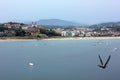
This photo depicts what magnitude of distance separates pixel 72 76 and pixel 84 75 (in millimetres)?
1066

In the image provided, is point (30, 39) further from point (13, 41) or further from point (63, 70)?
point (63, 70)

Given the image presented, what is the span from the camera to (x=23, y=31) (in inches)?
3809

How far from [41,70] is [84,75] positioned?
16.2ft

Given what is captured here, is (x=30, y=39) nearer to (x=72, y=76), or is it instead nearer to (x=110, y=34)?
(x=110, y=34)

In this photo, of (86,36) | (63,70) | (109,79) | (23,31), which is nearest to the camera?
(109,79)

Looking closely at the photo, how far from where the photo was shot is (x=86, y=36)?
114 meters

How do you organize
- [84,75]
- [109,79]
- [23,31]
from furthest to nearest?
[23,31] < [84,75] < [109,79]

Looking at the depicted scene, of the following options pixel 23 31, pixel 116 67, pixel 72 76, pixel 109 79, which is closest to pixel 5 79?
pixel 72 76

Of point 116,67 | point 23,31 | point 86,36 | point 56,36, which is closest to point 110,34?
point 86,36

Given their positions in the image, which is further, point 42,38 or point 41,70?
point 42,38

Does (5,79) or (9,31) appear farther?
(9,31)

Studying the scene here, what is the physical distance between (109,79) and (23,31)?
71.3 meters

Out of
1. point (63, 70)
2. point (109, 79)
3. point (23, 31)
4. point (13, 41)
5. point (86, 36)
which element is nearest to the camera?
point (109, 79)

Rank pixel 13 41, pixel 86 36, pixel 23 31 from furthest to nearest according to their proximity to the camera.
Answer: pixel 86 36 < pixel 23 31 < pixel 13 41
